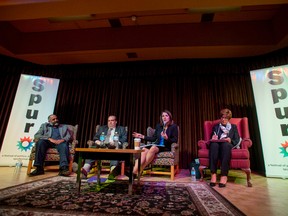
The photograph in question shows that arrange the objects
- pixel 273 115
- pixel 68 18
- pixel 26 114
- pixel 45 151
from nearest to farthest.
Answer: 1. pixel 45 151
2. pixel 273 115
3. pixel 68 18
4. pixel 26 114

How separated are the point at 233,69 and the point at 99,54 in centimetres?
318

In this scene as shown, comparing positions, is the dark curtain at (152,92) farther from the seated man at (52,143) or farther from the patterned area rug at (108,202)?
the patterned area rug at (108,202)

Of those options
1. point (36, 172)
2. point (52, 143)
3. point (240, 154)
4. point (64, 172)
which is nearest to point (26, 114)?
point (52, 143)

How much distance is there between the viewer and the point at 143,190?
2.01m

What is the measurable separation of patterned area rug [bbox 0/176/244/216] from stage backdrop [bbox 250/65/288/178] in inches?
80.8

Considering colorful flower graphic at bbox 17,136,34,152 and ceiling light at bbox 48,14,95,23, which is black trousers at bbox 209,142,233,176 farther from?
colorful flower graphic at bbox 17,136,34,152

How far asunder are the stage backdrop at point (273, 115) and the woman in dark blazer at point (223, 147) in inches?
46.5

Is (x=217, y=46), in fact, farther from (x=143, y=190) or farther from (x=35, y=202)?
(x=35, y=202)

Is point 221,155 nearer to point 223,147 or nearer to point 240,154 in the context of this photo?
point 223,147

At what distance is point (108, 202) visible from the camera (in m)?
1.54

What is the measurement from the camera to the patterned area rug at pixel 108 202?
131 centimetres

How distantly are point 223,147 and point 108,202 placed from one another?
1685 millimetres

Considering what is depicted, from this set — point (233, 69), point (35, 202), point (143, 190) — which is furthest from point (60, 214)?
point (233, 69)

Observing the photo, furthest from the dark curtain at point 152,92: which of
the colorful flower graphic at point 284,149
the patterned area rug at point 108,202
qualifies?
the patterned area rug at point 108,202
